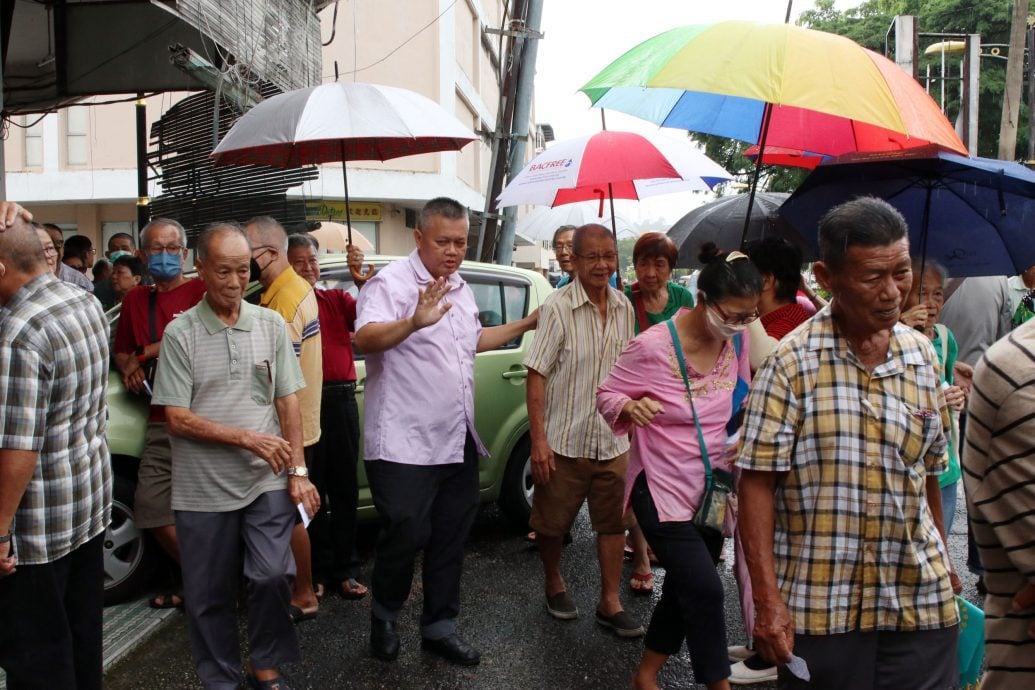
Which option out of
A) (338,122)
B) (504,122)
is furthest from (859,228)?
(504,122)

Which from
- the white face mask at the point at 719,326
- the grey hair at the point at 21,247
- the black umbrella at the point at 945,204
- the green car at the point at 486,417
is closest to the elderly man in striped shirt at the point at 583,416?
the black umbrella at the point at 945,204

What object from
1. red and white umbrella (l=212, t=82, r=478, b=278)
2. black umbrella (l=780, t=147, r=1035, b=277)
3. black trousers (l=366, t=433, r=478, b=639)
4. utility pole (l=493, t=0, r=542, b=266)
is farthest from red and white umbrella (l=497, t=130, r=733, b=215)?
utility pole (l=493, t=0, r=542, b=266)

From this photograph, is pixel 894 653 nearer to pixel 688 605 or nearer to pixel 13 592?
pixel 688 605

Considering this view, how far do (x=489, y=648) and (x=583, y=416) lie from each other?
3.96 feet

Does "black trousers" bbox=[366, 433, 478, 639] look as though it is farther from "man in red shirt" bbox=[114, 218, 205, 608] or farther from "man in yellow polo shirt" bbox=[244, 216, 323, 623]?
"man in red shirt" bbox=[114, 218, 205, 608]

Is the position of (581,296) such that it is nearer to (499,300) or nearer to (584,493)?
(584,493)

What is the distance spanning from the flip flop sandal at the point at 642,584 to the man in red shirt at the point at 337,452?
1.52m

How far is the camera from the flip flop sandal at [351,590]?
16.0ft

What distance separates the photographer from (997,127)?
82.1 feet

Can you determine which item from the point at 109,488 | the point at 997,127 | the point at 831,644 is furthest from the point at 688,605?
the point at 997,127

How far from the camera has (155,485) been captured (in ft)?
14.3

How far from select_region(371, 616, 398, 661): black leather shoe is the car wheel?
6.49ft

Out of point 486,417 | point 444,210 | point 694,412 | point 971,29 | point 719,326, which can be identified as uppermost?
point 971,29

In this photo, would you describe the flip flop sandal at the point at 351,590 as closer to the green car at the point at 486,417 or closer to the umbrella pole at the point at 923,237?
the green car at the point at 486,417
